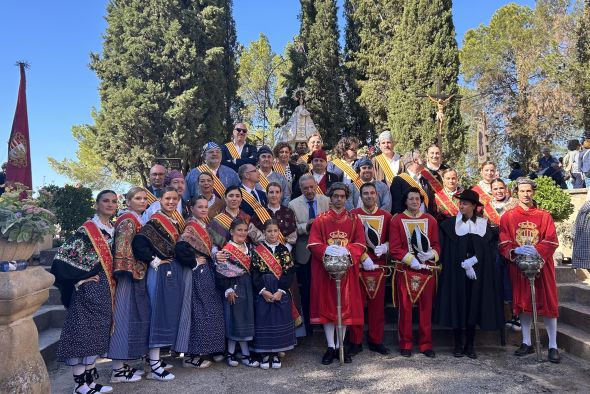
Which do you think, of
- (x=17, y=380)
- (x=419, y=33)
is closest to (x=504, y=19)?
(x=419, y=33)

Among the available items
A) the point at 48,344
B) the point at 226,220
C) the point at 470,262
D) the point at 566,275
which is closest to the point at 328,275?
the point at 226,220

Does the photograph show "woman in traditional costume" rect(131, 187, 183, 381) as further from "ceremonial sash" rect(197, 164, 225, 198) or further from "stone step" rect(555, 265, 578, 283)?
"stone step" rect(555, 265, 578, 283)

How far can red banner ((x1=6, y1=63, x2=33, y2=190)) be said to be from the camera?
8.62m

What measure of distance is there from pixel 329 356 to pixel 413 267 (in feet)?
4.14

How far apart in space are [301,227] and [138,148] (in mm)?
17447

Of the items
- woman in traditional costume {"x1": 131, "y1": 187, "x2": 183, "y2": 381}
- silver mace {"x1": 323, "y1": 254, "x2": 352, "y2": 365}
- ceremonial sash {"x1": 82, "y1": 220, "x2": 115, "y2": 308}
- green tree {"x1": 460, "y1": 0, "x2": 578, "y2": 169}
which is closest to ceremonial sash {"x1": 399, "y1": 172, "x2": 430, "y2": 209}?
silver mace {"x1": 323, "y1": 254, "x2": 352, "y2": 365}

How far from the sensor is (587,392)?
3.92 metres

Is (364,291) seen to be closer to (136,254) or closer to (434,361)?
(434,361)

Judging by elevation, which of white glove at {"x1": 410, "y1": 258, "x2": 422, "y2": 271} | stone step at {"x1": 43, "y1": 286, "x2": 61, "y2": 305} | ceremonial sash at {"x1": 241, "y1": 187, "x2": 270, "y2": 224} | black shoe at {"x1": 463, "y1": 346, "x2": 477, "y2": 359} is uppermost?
ceremonial sash at {"x1": 241, "y1": 187, "x2": 270, "y2": 224}

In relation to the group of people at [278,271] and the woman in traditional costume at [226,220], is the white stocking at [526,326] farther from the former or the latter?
the woman in traditional costume at [226,220]

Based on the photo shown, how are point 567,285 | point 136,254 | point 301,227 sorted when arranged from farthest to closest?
point 567,285 < point 301,227 < point 136,254

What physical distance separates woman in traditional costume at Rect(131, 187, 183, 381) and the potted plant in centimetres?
104

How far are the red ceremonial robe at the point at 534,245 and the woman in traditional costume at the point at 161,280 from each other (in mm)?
3422

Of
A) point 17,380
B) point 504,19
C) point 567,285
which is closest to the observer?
point 17,380
